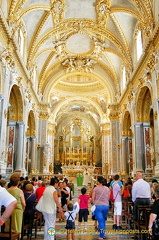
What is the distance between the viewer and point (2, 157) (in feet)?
39.1

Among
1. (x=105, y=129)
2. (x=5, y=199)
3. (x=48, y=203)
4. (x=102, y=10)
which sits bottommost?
(x=48, y=203)

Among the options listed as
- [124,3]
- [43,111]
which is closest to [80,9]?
[124,3]

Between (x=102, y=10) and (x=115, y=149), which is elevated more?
(x=102, y=10)

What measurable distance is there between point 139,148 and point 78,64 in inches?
418

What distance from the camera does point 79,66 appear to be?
2358cm

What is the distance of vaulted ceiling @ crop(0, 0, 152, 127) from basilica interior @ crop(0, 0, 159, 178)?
0.06 m

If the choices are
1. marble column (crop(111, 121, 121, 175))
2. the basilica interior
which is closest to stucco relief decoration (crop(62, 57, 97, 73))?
the basilica interior

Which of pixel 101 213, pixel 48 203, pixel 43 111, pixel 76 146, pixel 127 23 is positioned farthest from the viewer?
pixel 76 146

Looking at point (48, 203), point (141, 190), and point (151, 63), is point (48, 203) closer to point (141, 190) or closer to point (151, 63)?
point (141, 190)

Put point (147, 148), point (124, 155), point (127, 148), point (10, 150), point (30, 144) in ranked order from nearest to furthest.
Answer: point (10, 150) → point (147, 148) → point (124, 155) → point (127, 148) → point (30, 144)

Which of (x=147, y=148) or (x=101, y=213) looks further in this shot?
(x=147, y=148)

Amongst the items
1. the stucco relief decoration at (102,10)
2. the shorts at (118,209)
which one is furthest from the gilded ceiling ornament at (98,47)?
the shorts at (118,209)

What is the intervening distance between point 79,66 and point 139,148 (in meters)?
10.6

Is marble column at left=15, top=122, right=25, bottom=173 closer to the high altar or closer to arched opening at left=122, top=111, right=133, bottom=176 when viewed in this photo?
arched opening at left=122, top=111, right=133, bottom=176
